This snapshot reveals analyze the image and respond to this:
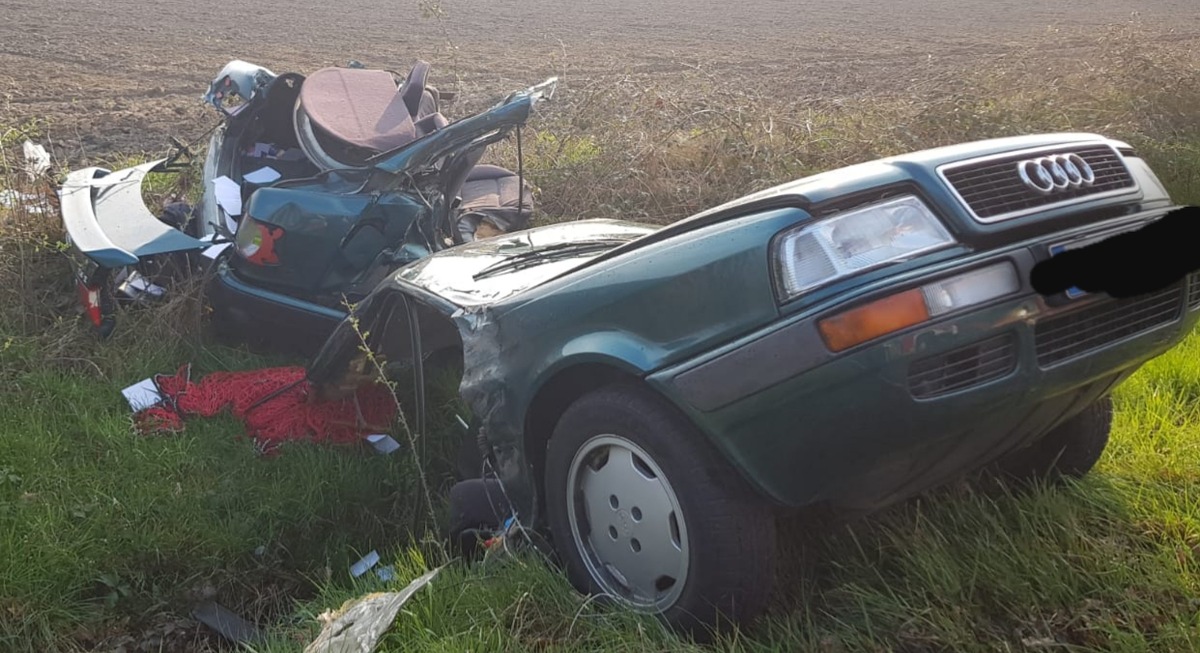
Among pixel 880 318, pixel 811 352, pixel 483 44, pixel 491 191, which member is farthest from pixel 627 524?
pixel 483 44

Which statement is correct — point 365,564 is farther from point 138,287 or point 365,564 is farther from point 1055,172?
point 138,287

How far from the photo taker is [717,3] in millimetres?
34875

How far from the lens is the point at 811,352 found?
1.97 meters

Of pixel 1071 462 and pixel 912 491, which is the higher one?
pixel 912 491

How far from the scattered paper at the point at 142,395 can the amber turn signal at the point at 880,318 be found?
3555 millimetres

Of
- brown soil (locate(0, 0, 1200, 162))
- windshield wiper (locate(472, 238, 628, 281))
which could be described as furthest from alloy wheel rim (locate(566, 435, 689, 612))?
brown soil (locate(0, 0, 1200, 162))

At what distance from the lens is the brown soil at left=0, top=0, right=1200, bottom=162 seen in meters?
11.5

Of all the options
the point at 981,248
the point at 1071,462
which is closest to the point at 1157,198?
the point at 981,248

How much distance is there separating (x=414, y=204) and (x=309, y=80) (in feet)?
4.32

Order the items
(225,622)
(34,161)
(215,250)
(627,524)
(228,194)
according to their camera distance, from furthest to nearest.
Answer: (34,161) < (228,194) < (215,250) < (225,622) < (627,524)

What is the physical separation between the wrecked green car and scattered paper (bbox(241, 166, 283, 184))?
3.60 m

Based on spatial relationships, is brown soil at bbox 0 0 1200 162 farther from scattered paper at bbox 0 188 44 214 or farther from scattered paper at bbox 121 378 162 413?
scattered paper at bbox 121 378 162 413

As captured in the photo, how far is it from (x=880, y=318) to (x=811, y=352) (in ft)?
0.50

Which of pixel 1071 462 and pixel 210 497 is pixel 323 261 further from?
pixel 1071 462
